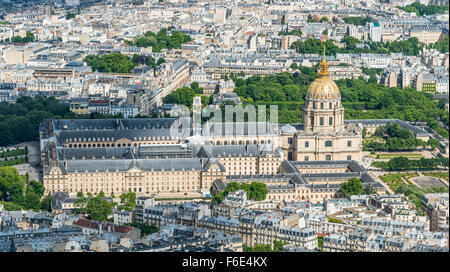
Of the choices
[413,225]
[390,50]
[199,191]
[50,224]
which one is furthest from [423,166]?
[390,50]

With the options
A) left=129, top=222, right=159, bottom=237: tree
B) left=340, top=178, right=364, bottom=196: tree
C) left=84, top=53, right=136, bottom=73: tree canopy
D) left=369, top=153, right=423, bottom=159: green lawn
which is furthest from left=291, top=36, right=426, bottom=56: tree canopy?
left=129, top=222, right=159, bottom=237: tree

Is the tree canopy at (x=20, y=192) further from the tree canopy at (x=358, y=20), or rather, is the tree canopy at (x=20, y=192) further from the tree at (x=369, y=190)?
the tree canopy at (x=358, y=20)

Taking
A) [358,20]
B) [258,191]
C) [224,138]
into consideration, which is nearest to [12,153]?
[224,138]

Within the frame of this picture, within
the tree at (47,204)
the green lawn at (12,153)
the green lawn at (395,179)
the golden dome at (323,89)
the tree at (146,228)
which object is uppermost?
the golden dome at (323,89)

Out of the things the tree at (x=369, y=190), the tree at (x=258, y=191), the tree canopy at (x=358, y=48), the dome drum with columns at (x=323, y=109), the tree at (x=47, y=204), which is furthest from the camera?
the tree canopy at (x=358, y=48)

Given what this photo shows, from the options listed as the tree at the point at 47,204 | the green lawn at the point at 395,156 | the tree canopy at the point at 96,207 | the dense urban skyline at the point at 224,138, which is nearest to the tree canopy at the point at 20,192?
the tree at the point at 47,204
